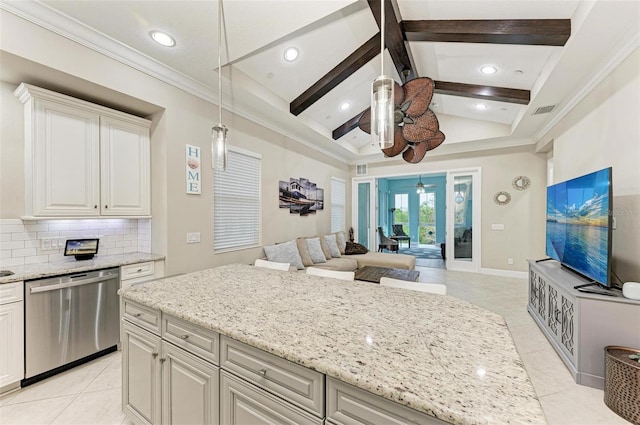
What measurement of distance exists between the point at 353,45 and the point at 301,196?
9.24 ft

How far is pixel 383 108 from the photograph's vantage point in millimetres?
1480

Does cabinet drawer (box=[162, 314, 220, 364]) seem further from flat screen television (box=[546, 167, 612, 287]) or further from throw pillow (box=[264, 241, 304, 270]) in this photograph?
flat screen television (box=[546, 167, 612, 287])

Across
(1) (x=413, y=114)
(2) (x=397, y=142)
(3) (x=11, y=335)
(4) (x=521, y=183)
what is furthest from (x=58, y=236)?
(4) (x=521, y=183)

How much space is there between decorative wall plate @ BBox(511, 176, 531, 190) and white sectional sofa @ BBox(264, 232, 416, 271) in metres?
2.83

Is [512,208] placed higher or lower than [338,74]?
lower

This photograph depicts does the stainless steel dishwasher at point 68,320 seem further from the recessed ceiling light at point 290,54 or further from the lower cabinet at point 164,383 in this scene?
the recessed ceiling light at point 290,54

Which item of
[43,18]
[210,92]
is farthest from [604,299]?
[43,18]

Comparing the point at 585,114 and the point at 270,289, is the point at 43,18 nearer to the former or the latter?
the point at 270,289

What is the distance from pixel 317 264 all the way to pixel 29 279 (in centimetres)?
356

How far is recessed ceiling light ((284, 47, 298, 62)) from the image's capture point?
123 inches

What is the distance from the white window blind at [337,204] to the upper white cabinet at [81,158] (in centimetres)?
435

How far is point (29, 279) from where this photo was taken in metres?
2.08

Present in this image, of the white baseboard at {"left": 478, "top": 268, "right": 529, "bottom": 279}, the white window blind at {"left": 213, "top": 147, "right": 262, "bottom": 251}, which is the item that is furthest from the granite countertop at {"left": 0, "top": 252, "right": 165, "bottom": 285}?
the white baseboard at {"left": 478, "top": 268, "right": 529, "bottom": 279}

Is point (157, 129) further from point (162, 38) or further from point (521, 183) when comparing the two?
point (521, 183)
